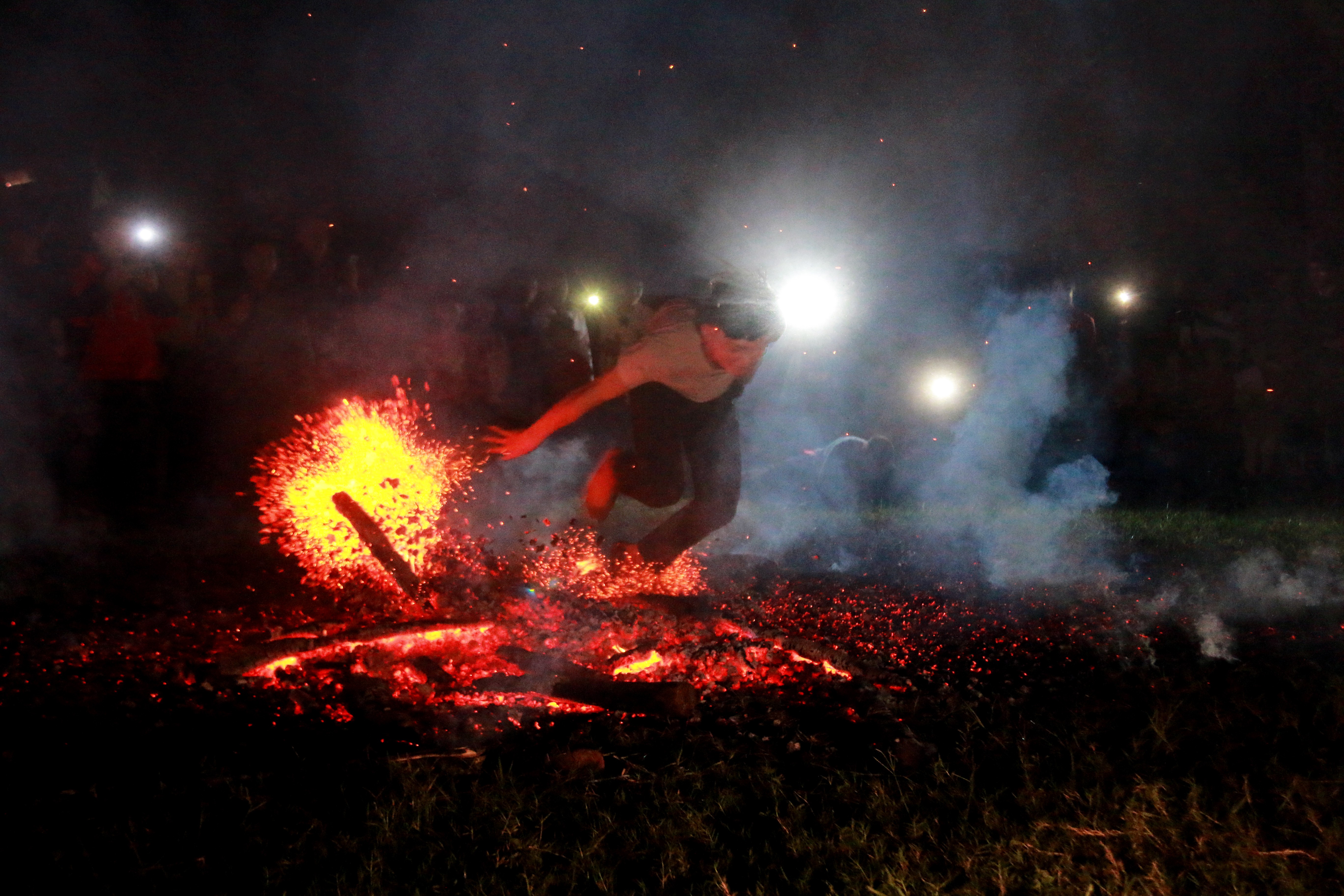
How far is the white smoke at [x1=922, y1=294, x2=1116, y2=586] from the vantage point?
28.6ft

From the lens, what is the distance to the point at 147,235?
22.3ft

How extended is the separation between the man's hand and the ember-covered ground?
1.31m

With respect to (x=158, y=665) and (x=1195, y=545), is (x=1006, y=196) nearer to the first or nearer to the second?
(x=1195, y=545)

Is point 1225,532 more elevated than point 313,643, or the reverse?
point 1225,532

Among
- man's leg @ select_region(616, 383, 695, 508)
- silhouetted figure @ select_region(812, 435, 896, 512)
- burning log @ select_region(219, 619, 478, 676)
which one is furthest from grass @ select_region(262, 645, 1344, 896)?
silhouetted figure @ select_region(812, 435, 896, 512)

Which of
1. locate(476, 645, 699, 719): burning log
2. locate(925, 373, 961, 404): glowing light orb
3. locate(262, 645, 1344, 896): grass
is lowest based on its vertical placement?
locate(262, 645, 1344, 896): grass

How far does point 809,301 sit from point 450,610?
269 inches

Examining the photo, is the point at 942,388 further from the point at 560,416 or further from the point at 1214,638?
the point at 560,416

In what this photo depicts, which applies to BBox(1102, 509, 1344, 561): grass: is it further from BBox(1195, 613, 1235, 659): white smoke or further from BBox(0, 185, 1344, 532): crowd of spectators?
BBox(1195, 613, 1235, 659): white smoke

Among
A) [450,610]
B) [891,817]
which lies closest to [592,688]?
[450,610]

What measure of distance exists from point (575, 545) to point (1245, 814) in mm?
3979

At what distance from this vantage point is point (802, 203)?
8.79m

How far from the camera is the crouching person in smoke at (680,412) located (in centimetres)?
472

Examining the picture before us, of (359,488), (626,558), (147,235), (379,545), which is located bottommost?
(379,545)
